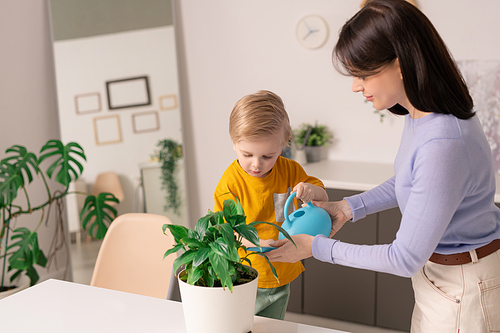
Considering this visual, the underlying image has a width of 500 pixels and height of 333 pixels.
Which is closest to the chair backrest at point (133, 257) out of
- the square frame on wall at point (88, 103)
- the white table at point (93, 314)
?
the white table at point (93, 314)

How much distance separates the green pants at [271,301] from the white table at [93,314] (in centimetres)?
35

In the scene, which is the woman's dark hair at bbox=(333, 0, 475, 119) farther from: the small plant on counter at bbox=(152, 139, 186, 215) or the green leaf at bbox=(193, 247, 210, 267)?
the small plant on counter at bbox=(152, 139, 186, 215)

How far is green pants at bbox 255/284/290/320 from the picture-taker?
1532mm

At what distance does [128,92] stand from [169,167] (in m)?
0.59

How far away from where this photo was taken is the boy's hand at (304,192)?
1363 mm

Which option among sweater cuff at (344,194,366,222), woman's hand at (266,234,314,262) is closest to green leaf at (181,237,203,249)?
woman's hand at (266,234,314,262)

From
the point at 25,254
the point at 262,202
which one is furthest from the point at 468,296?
the point at 25,254

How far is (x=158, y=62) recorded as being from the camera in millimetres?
3111

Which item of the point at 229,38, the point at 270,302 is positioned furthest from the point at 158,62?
the point at 270,302

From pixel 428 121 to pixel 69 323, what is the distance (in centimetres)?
102

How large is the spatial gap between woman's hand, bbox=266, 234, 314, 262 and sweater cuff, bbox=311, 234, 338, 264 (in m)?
0.02

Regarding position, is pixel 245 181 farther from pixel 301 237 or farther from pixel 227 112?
pixel 227 112

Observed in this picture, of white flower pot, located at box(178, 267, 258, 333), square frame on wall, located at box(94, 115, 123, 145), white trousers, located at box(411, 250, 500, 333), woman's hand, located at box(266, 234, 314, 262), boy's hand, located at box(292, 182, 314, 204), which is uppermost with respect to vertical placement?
square frame on wall, located at box(94, 115, 123, 145)

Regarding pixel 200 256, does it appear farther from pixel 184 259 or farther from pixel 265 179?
pixel 265 179
